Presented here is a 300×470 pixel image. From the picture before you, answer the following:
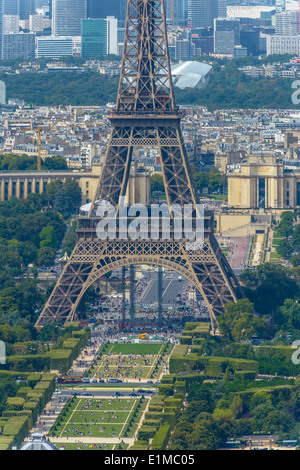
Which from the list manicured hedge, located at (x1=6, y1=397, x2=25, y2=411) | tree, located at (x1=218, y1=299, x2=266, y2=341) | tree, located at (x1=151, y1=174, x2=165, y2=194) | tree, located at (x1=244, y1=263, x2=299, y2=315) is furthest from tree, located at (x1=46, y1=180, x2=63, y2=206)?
manicured hedge, located at (x1=6, y1=397, x2=25, y2=411)

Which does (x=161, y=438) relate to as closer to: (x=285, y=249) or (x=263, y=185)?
(x=285, y=249)

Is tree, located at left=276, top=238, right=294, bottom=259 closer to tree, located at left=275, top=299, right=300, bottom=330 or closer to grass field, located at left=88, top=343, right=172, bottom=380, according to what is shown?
tree, located at left=275, top=299, right=300, bottom=330

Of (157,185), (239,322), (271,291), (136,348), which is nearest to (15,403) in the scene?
(136,348)

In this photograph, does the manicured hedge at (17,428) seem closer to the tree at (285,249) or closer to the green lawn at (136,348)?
the green lawn at (136,348)

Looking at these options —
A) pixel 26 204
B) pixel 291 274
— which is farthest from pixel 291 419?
Answer: pixel 26 204

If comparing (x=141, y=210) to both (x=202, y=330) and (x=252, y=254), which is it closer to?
(x=202, y=330)
